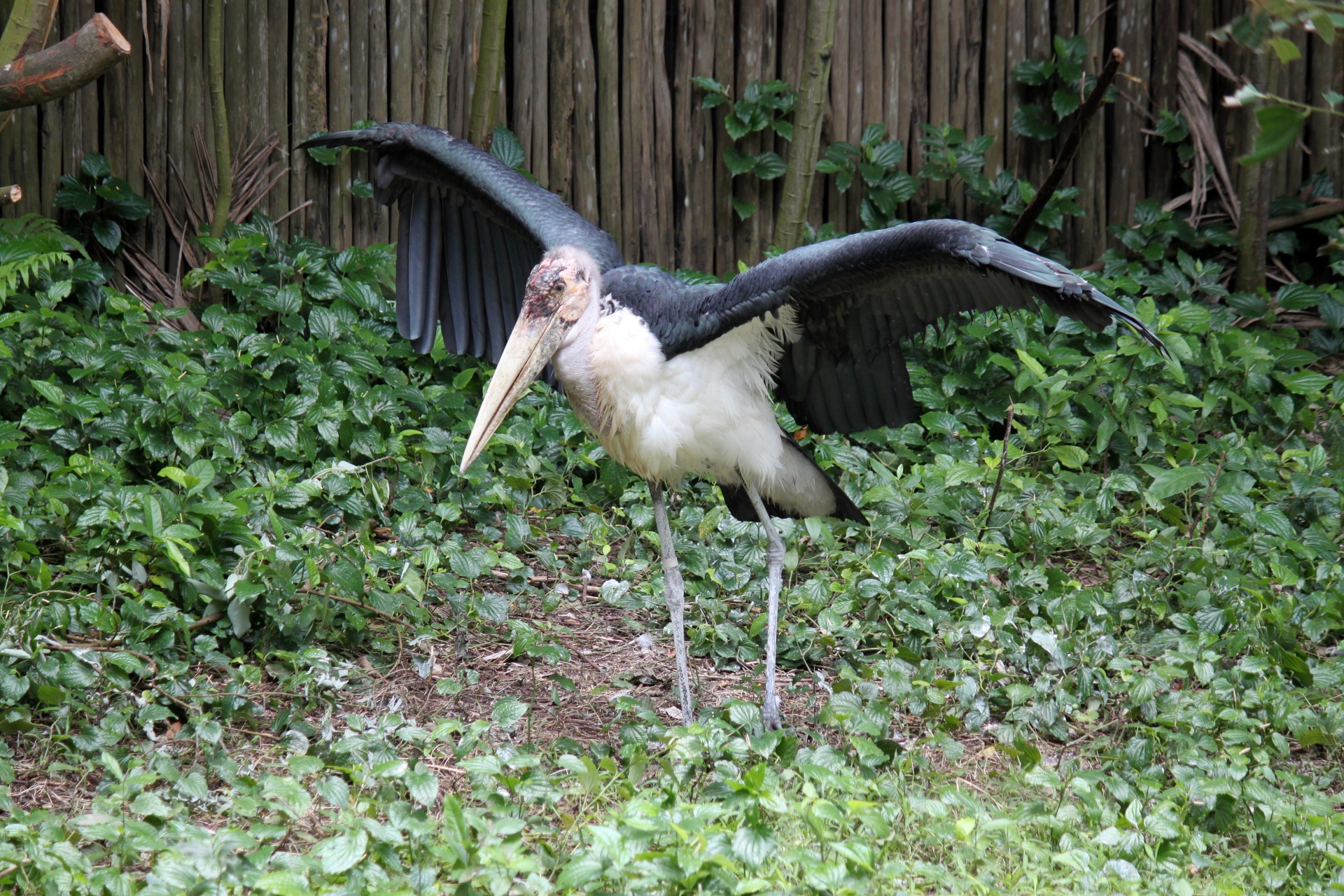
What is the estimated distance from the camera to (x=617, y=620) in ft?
13.8

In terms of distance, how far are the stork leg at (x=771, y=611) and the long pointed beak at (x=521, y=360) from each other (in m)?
0.71

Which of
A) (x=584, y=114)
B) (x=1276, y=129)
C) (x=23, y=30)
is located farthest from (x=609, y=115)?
(x=1276, y=129)

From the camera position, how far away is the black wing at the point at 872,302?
9.41 ft

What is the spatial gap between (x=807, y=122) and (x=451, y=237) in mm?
1951

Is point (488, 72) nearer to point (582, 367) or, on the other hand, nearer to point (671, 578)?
point (582, 367)

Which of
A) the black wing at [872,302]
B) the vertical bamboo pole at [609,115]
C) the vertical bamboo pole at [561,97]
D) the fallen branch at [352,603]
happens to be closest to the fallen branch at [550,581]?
the fallen branch at [352,603]

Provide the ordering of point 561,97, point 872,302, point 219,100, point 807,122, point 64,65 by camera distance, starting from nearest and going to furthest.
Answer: point 64,65 < point 872,302 < point 219,100 < point 807,122 < point 561,97

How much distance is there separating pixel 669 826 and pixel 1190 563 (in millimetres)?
2550

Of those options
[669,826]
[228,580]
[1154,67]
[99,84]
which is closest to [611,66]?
[99,84]

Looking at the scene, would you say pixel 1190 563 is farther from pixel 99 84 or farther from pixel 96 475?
pixel 99 84

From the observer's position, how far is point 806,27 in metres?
5.42

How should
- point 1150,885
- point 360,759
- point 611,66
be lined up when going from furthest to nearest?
point 611,66
point 360,759
point 1150,885

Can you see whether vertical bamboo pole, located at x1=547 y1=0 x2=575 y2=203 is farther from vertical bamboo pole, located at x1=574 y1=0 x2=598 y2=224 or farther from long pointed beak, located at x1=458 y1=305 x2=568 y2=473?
long pointed beak, located at x1=458 y1=305 x2=568 y2=473

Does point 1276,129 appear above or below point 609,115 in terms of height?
below
